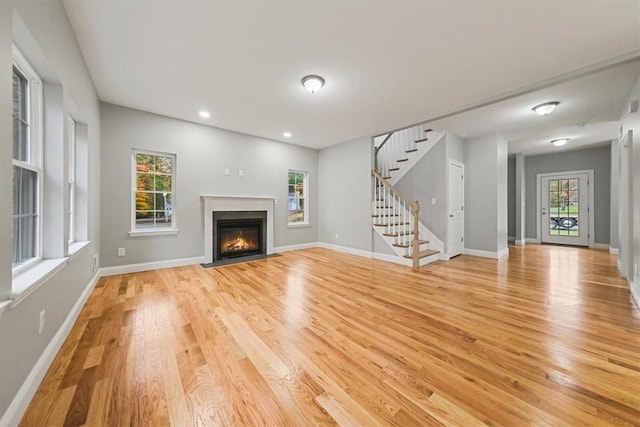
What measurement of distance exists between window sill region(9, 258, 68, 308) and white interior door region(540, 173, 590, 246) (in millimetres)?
10143

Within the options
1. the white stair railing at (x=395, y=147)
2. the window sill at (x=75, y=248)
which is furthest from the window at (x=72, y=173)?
the white stair railing at (x=395, y=147)

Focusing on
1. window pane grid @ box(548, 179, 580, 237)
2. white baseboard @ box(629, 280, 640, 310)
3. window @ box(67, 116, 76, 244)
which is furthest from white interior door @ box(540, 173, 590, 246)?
window @ box(67, 116, 76, 244)

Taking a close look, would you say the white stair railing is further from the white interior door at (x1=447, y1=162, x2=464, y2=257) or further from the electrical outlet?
the electrical outlet

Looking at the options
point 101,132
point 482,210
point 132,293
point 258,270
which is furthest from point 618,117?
point 101,132

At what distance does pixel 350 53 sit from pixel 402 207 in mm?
3498

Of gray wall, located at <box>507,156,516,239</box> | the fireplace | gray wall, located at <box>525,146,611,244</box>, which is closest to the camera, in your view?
the fireplace

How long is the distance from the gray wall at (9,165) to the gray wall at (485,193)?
658 cm

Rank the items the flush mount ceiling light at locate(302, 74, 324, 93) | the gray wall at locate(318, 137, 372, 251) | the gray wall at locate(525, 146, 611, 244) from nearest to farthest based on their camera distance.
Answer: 1. the flush mount ceiling light at locate(302, 74, 324, 93)
2. the gray wall at locate(318, 137, 372, 251)
3. the gray wall at locate(525, 146, 611, 244)

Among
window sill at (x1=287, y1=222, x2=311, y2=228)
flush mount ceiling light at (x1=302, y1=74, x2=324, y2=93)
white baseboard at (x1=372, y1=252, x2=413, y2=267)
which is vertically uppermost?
flush mount ceiling light at (x1=302, y1=74, x2=324, y2=93)

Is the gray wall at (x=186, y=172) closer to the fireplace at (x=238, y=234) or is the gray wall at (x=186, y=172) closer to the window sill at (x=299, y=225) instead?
the window sill at (x=299, y=225)

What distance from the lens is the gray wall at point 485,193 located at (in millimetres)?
5191

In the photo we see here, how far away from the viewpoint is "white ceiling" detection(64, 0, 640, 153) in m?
1.95

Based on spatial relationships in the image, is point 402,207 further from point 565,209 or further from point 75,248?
point 565,209

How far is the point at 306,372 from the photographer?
159cm
